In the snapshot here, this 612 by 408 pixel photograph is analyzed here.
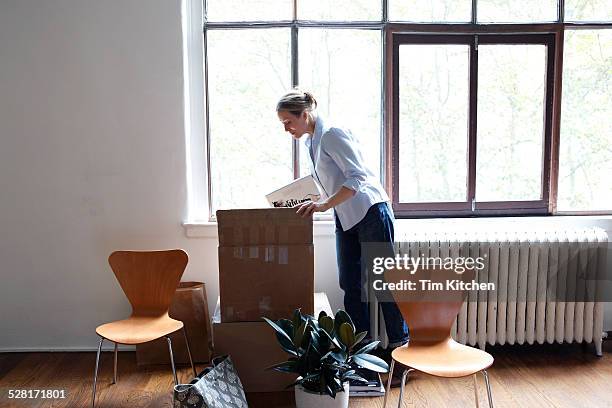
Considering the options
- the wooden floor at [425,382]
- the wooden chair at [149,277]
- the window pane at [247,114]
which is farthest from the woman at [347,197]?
the wooden chair at [149,277]

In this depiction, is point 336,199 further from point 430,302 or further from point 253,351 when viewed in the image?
point 253,351

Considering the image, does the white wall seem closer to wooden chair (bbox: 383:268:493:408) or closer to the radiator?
the radiator

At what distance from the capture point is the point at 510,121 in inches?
131

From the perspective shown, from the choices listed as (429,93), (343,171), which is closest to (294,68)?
(429,93)

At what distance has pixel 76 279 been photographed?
10.6 feet

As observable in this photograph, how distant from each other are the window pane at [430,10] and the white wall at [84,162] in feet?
4.09

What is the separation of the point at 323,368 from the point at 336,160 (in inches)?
37.1

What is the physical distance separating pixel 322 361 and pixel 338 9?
79.5 inches

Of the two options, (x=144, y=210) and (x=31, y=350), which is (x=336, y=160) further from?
(x=31, y=350)

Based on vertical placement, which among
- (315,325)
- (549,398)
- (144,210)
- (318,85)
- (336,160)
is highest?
(318,85)

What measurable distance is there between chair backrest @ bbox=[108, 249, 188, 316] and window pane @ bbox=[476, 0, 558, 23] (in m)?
2.21

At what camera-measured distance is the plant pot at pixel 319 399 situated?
223 centimetres

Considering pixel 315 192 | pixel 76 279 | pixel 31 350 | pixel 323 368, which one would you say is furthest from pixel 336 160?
pixel 31 350

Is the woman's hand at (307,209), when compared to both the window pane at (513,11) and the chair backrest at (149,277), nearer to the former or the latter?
the chair backrest at (149,277)
